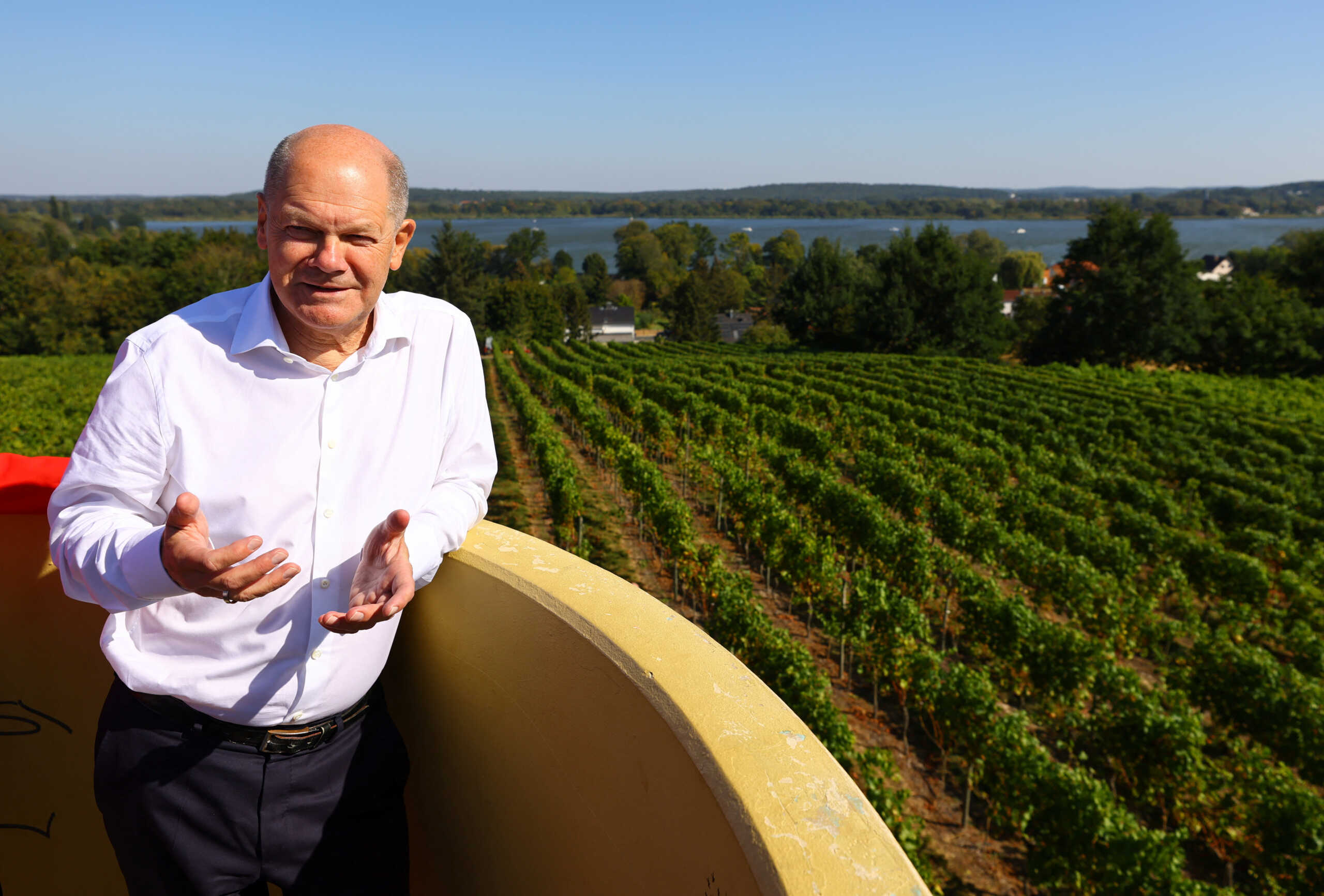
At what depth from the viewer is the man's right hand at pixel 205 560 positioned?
118cm

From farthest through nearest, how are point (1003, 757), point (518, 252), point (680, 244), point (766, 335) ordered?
point (680, 244), point (518, 252), point (766, 335), point (1003, 757)

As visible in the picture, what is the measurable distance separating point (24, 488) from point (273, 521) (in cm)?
86

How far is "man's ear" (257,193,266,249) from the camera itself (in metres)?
1.52

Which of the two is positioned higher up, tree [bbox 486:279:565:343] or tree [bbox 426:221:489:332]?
tree [bbox 426:221:489:332]

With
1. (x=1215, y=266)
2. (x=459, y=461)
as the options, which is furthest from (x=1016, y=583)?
(x=1215, y=266)

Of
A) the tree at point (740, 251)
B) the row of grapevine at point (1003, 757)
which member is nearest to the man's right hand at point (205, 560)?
the row of grapevine at point (1003, 757)

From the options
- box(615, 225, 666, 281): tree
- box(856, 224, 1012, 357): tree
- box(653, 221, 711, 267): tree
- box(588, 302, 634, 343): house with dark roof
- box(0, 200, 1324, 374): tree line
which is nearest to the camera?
box(0, 200, 1324, 374): tree line

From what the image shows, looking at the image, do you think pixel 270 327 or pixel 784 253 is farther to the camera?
pixel 784 253

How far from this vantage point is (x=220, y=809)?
151cm

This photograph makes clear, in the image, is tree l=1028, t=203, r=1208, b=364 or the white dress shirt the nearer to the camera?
the white dress shirt

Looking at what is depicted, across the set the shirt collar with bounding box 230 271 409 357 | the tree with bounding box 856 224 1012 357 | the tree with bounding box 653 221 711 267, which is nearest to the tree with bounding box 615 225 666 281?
the tree with bounding box 653 221 711 267

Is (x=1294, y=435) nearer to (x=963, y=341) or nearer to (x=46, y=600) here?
(x=46, y=600)

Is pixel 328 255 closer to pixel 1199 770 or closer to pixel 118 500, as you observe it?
pixel 118 500

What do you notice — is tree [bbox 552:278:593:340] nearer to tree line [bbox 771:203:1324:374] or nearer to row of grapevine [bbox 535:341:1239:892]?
tree line [bbox 771:203:1324:374]
